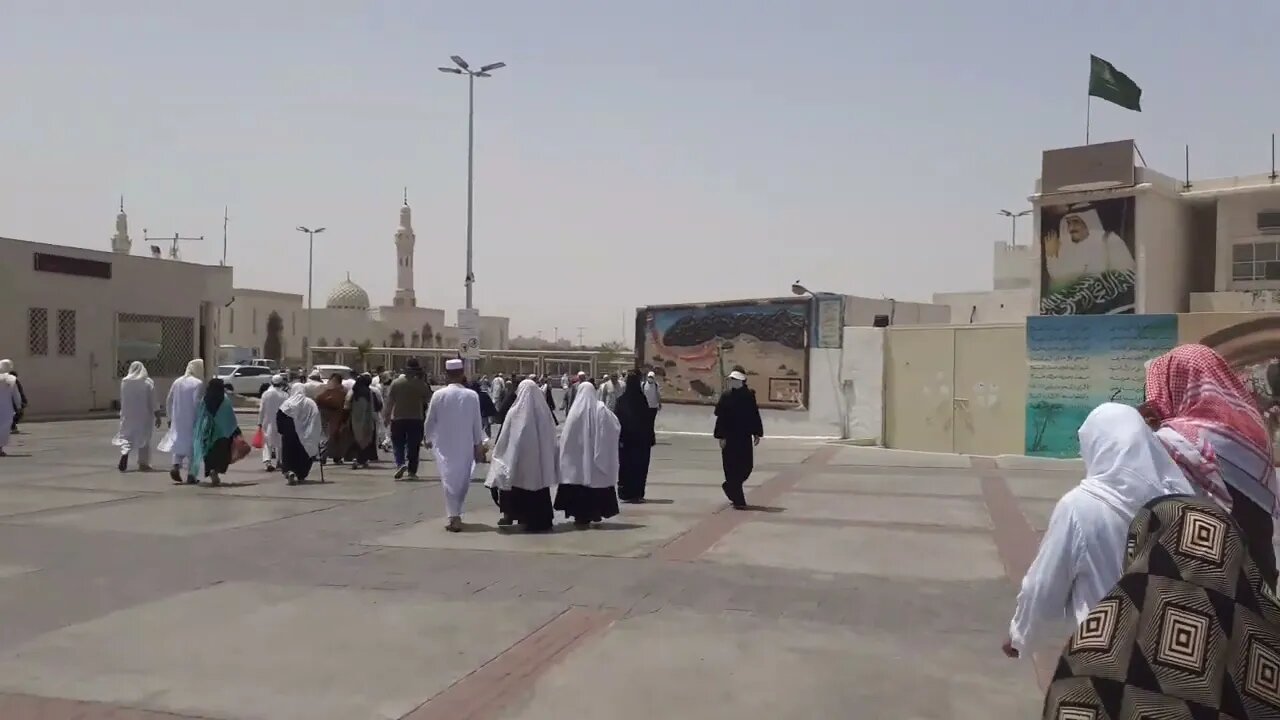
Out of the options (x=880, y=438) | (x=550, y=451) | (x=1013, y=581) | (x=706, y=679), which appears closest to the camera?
(x=706, y=679)

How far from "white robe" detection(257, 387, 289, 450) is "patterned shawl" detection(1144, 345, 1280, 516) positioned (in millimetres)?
12232

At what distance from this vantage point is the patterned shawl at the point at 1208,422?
12.9 feet

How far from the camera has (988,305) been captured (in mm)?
31859

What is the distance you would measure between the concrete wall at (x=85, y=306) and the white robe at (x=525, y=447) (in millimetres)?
21508

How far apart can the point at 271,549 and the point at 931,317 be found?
2489 centimetres

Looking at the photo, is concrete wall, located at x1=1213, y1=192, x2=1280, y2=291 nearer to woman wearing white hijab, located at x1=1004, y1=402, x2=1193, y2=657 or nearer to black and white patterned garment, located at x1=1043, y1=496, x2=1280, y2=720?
woman wearing white hijab, located at x1=1004, y1=402, x2=1193, y2=657

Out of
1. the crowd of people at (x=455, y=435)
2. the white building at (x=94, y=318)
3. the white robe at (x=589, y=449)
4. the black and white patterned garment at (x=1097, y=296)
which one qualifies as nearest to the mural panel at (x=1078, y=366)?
the black and white patterned garment at (x=1097, y=296)

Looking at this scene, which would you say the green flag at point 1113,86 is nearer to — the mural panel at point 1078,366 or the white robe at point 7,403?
the mural panel at point 1078,366

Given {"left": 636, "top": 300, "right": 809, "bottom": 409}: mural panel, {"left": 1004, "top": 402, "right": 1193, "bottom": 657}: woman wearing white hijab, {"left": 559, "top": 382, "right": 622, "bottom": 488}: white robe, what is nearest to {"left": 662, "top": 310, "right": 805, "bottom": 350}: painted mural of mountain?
{"left": 636, "top": 300, "right": 809, "bottom": 409}: mural panel

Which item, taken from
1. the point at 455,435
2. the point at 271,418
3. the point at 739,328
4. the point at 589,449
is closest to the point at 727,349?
→ the point at 739,328

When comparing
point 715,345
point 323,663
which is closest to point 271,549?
point 323,663

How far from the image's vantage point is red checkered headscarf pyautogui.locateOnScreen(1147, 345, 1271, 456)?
13.2 ft

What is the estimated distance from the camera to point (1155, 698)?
92.0 inches

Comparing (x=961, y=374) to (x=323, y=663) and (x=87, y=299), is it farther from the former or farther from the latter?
(x=87, y=299)
